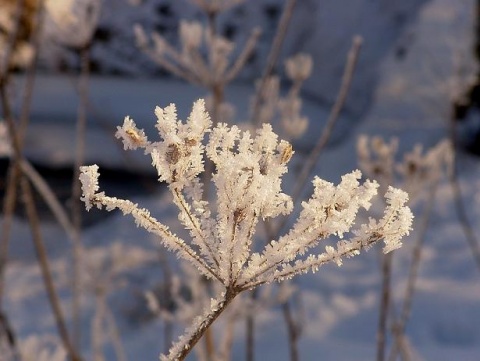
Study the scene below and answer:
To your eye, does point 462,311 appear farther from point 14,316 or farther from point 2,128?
point 2,128

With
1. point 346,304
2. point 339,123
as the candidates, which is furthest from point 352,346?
point 339,123

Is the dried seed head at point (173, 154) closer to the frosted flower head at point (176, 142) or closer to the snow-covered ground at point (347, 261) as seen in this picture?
the frosted flower head at point (176, 142)

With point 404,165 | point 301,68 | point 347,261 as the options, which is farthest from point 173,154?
point 347,261

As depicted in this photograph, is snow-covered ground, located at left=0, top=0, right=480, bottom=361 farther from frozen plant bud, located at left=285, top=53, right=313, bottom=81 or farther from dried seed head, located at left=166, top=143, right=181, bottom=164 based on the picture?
dried seed head, located at left=166, top=143, right=181, bottom=164

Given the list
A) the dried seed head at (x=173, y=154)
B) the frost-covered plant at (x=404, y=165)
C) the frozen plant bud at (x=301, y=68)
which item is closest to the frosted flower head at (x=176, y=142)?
the dried seed head at (x=173, y=154)

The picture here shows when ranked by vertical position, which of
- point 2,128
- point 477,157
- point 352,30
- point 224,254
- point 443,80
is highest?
point 352,30

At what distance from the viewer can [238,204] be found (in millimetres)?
358

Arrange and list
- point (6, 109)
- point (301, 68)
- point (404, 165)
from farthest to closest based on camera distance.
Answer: point (301, 68) < point (404, 165) < point (6, 109)

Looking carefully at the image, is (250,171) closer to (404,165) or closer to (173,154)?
(173,154)

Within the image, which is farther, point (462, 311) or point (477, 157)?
point (477, 157)

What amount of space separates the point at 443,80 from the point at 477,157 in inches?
26.4

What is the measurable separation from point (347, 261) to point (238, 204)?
145 inches

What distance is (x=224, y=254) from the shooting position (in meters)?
0.37

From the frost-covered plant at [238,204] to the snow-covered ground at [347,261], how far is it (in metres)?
1.67
